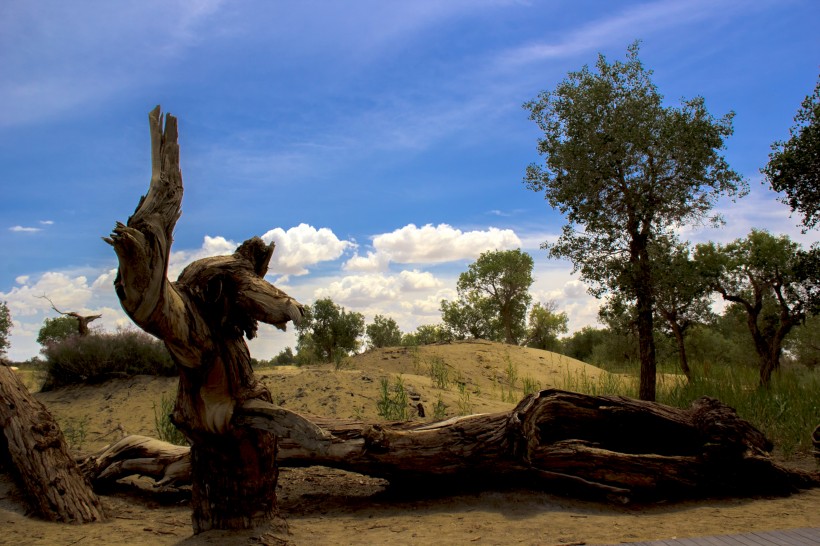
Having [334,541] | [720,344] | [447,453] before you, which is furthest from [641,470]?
[720,344]

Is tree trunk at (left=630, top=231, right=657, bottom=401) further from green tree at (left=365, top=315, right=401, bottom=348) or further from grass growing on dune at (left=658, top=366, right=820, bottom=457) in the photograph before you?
green tree at (left=365, top=315, right=401, bottom=348)

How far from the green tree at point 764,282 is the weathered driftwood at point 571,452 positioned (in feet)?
28.8

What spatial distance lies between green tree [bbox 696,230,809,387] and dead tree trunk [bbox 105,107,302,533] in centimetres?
1352

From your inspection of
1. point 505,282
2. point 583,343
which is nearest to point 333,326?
point 505,282

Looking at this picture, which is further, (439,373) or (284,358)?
(284,358)

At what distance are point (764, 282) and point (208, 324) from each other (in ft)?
53.2

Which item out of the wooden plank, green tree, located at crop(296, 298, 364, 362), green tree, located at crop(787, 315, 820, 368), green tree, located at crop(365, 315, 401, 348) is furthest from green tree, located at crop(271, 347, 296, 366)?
the wooden plank

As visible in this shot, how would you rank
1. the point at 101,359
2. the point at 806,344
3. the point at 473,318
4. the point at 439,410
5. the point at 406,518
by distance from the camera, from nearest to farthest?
the point at 406,518, the point at 439,410, the point at 101,359, the point at 806,344, the point at 473,318

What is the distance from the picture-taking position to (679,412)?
7.80m

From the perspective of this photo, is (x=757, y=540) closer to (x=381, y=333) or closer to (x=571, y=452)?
(x=571, y=452)

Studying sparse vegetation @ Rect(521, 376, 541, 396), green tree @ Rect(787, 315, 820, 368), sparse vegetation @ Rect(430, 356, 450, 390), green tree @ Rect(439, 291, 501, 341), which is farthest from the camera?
green tree @ Rect(439, 291, 501, 341)

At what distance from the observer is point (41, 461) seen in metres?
6.59

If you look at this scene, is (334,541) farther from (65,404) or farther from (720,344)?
(720,344)

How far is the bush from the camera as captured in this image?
590 inches
